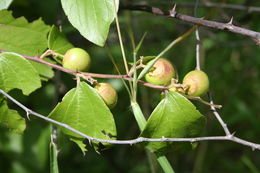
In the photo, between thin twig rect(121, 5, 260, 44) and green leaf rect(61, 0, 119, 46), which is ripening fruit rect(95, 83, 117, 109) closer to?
green leaf rect(61, 0, 119, 46)

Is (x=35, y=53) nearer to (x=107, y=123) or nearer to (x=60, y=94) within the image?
(x=107, y=123)

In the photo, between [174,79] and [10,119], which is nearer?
[174,79]

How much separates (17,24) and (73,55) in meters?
0.31

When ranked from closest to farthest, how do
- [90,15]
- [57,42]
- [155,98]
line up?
[90,15] → [57,42] → [155,98]

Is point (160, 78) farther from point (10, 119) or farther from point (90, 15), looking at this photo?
point (10, 119)

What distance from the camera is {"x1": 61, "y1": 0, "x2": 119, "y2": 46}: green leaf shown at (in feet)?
3.92

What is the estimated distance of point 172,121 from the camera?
4.13ft

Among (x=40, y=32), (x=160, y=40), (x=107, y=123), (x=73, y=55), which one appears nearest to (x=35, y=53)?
(x=40, y=32)

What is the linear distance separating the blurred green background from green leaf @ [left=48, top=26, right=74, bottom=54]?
18.2 inches

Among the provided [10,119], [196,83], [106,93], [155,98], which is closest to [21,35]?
[10,119]

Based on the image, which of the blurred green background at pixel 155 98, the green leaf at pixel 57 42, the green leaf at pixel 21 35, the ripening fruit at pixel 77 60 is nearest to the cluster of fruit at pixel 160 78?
the ripening fruit at pixel 77 60

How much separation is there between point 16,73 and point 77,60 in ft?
0.71

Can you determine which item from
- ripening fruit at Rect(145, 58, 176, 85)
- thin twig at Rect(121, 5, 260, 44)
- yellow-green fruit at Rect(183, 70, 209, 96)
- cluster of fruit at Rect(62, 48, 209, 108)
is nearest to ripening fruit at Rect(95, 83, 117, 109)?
cluster of fruit at Rect(62, 48, 209, 108)

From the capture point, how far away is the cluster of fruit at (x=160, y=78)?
1.23 m
